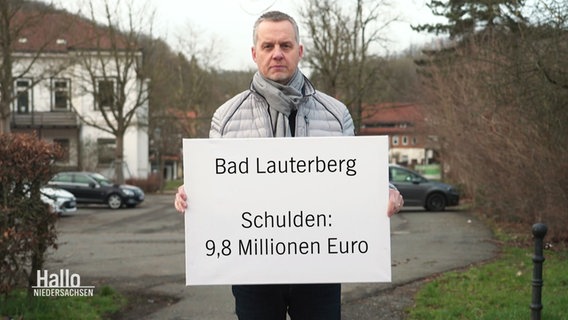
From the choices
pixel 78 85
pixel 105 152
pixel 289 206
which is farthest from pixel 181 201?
pixel 105 152

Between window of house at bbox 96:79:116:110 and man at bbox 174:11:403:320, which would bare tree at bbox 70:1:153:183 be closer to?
window of house at bbox 96:79:116:110

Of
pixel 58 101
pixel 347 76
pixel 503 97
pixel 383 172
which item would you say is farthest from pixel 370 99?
pixel 383 172

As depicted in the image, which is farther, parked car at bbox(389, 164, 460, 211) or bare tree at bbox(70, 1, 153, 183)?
bare tree at bbox(70, 1, 153, 183)

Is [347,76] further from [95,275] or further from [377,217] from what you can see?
[377,217]

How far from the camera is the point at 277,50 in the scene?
3.06m

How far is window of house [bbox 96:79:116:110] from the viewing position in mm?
38875

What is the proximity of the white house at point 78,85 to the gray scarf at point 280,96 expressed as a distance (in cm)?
557

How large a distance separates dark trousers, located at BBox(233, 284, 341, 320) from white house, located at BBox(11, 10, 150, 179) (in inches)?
218

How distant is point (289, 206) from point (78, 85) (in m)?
38.2

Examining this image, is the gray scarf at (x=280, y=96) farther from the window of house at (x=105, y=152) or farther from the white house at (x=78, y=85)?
the window of house at (x=105, y=152)

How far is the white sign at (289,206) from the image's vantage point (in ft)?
10.5

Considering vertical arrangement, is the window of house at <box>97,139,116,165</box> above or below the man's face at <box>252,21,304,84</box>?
below

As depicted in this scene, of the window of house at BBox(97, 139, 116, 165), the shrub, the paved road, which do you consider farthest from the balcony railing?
the shrub

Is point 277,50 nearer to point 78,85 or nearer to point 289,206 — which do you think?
point 289,206
